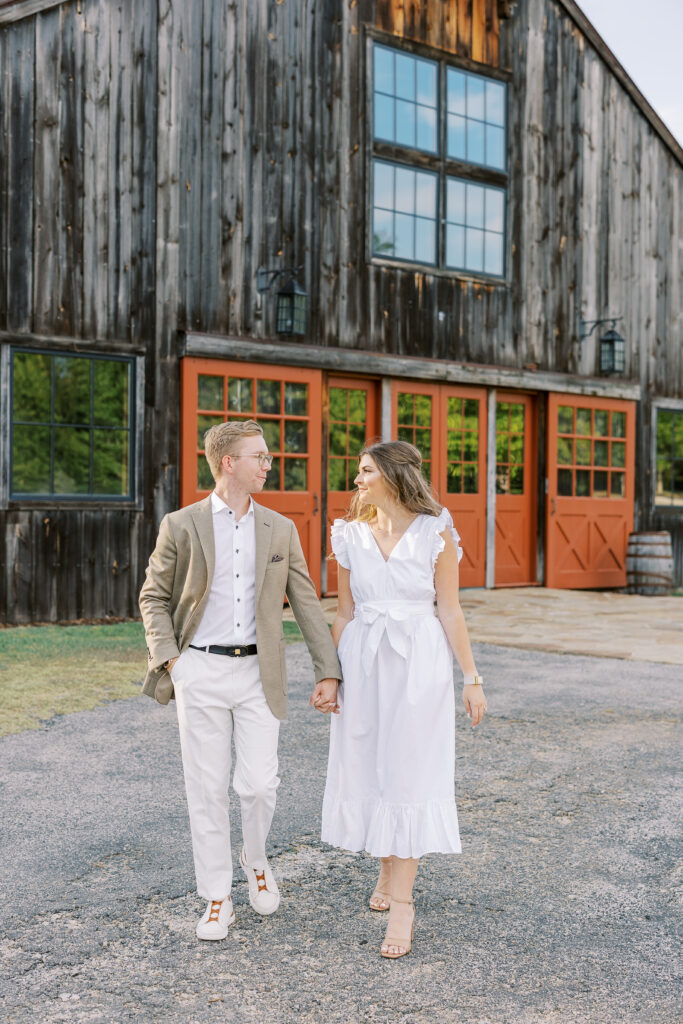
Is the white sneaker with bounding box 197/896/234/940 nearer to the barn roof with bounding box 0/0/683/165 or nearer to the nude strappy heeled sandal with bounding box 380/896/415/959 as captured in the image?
the nude strappy heeled sandal with bounding box 380/896/415/959

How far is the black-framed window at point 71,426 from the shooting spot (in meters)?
9.71

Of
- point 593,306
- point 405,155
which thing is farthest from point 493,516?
point 405,155

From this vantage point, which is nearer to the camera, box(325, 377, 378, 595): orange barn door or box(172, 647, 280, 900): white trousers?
box(172, 647, 280, 900): white trousers

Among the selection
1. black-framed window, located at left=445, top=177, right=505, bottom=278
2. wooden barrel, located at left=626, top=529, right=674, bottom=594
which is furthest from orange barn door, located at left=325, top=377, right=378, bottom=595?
wooden barrel, located at left=626, top=529, right=674, bottom=594

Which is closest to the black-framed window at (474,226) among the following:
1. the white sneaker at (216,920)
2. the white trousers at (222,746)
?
the white trousers at (222,746)

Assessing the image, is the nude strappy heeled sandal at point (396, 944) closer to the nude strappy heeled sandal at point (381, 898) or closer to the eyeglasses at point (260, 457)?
the nude strappy heeled sandal at point (381, 898)

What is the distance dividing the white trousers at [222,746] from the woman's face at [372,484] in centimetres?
59

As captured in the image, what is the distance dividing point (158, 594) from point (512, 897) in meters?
1.40

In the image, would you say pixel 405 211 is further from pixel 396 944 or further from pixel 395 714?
pixel 396 944

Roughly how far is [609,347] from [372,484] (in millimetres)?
11078

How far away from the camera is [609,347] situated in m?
13.8

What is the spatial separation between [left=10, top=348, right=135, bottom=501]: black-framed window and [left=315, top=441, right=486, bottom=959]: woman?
686 cm

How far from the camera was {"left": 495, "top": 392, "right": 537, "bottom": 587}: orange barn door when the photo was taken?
13.2 metres

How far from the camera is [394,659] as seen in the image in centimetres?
326
